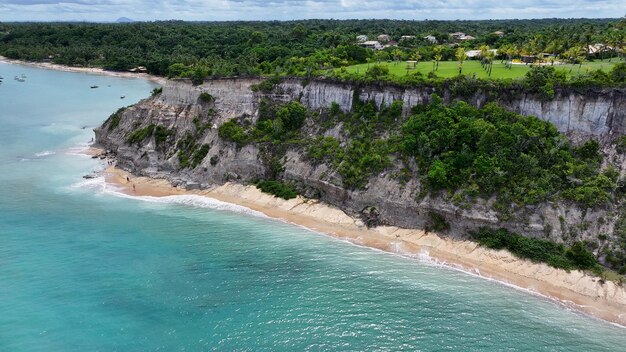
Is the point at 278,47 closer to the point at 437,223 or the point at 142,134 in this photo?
the point at 142,134

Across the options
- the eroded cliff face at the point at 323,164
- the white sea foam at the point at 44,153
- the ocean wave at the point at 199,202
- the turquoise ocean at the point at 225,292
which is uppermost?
the eroded cliff face at the point at 323,164

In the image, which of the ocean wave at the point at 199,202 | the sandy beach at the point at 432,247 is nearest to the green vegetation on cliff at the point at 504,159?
the sandy beach at the point at 432,247

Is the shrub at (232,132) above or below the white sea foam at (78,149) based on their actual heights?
above

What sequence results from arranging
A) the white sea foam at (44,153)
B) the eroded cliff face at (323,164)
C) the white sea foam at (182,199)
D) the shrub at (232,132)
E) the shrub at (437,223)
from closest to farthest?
the eroded cliff face at (323,164) → the shrub at (437,223) → the white sea foam at (182,199) → the shrub at (232,132) → the white sea foam at (44,153)

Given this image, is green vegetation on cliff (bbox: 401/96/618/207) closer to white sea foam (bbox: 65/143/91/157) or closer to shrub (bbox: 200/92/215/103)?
shrub (bbox: 200/92/215/103)

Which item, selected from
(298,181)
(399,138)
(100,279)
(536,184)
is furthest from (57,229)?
(536,184)

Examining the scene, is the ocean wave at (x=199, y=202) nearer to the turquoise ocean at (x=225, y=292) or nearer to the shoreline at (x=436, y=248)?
the turquoise ocean at (x=225, y=292)

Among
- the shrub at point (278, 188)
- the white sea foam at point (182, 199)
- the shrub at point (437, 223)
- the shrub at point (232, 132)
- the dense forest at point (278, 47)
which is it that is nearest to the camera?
the shrub at point (437, 223)
